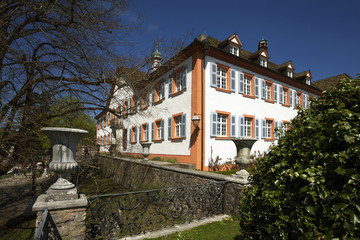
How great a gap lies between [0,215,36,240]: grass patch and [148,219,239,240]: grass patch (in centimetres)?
543

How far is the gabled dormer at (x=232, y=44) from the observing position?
12.1 m

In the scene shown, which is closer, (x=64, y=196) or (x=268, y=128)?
(x=64, y=196)

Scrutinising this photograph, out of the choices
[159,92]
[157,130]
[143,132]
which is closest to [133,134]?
[143,132]

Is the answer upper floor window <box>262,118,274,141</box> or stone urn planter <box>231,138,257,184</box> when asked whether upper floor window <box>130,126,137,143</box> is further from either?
stone urn planter <box>231,138,257,184</box>

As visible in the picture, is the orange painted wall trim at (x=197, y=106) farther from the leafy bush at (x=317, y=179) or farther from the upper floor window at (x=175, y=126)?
the leafy bush at (x=317, y=179)

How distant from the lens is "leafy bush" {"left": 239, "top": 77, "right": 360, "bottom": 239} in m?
1.47

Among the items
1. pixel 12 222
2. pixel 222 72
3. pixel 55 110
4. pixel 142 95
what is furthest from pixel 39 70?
pixel 222 72

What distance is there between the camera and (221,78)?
11.8 metres

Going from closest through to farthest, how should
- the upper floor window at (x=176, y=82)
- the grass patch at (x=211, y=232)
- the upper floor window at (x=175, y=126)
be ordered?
1. the grass patch at (x=211, y=232)
2. the upper floor window at (x=175, y=126)
3. the upper floor window at (x=176, y=82)

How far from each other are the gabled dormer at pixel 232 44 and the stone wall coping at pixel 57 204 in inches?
461

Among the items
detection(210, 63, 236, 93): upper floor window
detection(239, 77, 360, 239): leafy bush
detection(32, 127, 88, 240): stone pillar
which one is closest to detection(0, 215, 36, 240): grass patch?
detection(32, 127, 88, 240): stone pillar

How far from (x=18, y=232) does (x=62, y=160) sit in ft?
19.9

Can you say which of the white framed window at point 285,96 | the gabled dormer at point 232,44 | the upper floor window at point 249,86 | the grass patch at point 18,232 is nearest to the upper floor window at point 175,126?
the upper floor window at point 249,86

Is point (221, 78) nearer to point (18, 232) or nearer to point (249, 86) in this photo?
point (249, 86)
